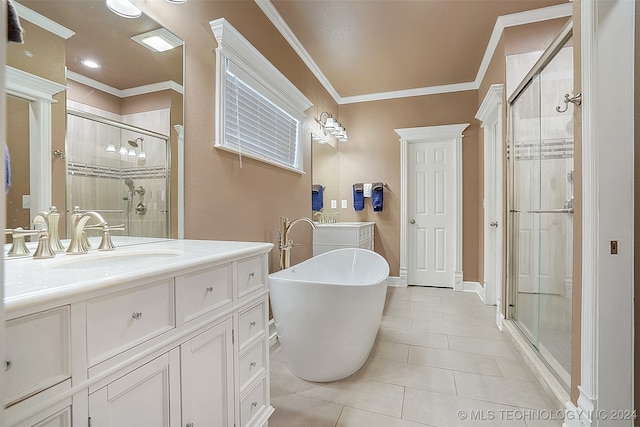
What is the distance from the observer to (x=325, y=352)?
66.4 inches

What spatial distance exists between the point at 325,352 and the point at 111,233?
1272 millimetres

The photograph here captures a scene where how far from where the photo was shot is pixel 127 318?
2.34ft

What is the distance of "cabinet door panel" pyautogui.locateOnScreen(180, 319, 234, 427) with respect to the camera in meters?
0.88

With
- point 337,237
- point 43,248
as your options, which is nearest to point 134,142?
point 43,248

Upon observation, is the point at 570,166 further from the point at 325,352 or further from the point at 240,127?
the point at 240,127

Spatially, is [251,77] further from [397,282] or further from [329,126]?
[397,282]

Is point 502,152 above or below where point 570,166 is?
above

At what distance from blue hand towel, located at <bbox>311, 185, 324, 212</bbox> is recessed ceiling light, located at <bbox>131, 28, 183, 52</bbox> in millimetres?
2207

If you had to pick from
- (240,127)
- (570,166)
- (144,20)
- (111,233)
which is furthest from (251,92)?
(570,166)

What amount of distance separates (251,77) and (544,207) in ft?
7.64

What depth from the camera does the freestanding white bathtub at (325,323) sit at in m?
1.61

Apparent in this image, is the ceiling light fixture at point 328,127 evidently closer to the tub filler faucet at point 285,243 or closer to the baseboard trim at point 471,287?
the tub filler faucet at point 285,243

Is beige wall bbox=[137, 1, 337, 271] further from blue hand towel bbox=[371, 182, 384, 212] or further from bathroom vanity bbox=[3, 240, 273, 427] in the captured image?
blue hand towel bbox=[371, 182, 384, 212]

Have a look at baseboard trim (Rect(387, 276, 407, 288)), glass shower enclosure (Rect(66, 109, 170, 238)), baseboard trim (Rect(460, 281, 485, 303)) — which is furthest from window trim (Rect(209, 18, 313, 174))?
baseboard trim (Rect(460, 281, 485, 303))
